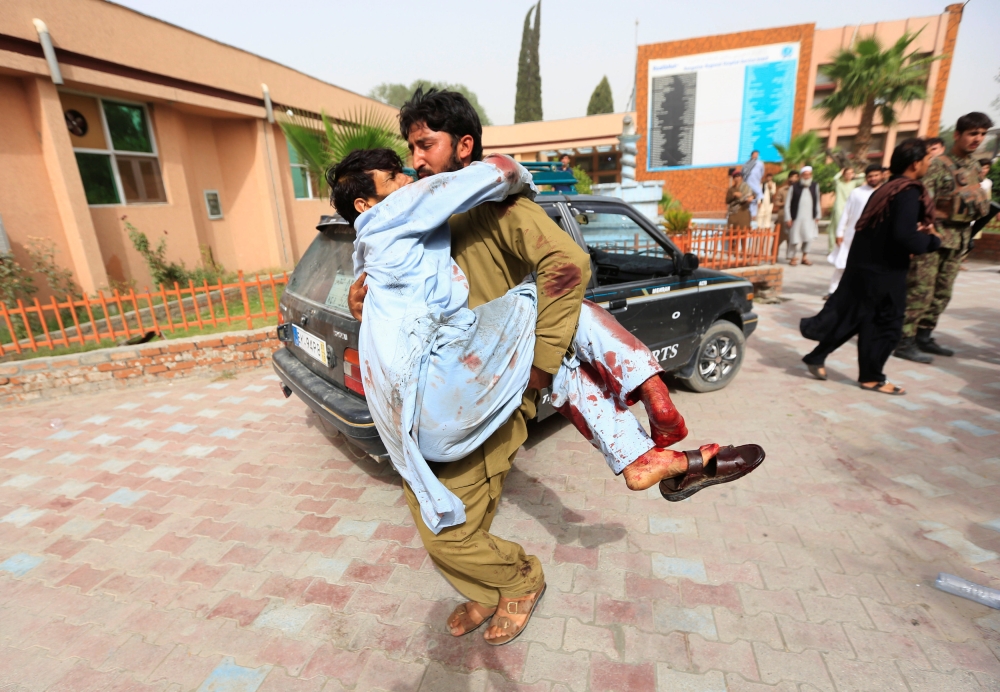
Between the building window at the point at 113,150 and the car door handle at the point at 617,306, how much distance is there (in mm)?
8411

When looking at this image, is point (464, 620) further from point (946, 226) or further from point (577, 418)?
point (946, 226)

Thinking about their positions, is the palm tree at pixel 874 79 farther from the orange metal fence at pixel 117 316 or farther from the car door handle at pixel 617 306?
the orange metal fence at pixel 117 316

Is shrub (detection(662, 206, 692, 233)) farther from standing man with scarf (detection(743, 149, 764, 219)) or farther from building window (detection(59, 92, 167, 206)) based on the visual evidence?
building window (detection(59, 92, 167, 206))

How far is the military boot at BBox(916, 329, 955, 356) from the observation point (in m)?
5.11

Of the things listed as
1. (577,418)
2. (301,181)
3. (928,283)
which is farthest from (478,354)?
(301,181)

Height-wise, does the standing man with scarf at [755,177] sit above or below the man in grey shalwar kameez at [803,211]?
above

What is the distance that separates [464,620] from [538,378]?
3.92 ft

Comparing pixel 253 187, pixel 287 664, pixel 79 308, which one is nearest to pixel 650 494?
pixel 287 664

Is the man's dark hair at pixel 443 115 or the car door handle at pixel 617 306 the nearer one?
the man's dark hair at pixel 443 115

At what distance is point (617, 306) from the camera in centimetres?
347

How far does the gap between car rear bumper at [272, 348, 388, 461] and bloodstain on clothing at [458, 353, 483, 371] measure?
128 centimetres

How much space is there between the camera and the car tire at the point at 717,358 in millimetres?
4316

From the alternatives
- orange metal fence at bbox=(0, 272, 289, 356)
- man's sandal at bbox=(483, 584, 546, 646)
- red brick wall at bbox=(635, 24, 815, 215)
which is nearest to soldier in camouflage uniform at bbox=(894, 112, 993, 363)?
man's sandal at bbox=(483, 584, 546, 646)

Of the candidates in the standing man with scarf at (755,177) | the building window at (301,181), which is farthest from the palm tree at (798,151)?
the building window at (301,181)
